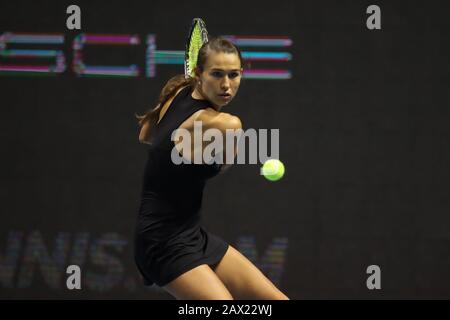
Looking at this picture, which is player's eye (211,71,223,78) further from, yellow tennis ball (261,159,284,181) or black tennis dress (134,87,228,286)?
yellow tennis ball (261,159,284,181)

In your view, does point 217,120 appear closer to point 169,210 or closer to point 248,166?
point 169,210

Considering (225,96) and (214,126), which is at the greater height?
(225,96)

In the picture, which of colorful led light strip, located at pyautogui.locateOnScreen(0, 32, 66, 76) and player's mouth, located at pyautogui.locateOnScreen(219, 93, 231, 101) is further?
colorful led light strip, located at pyautogui.locateOnScreen(0, 32, 66, 76)

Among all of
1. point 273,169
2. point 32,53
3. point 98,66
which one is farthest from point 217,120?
point 32,53

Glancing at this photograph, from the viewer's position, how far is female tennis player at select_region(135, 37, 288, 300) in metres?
2.99

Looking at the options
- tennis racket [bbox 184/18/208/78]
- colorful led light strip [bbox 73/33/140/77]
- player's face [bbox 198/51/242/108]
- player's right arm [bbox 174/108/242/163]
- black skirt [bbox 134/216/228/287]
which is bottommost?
black skirt [bbox 134/216/228/287]

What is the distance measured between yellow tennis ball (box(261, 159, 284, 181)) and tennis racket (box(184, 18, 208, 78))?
164 cm

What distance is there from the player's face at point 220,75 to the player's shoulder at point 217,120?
0.28 feet

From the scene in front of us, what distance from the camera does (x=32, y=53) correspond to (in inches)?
216

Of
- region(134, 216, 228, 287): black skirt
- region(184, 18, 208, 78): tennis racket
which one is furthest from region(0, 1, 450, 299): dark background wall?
region(134, 216, 228, 287): black skirt

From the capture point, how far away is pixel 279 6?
5484 millimetres

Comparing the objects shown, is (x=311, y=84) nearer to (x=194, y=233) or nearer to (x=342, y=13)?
(x=342, y=13)

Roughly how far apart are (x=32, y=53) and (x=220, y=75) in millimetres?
2839
